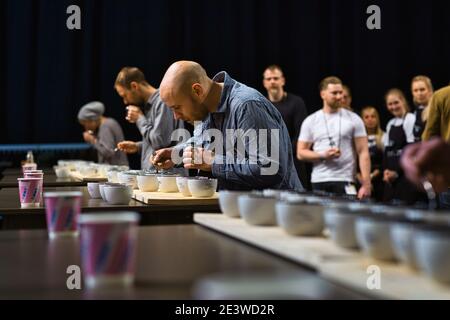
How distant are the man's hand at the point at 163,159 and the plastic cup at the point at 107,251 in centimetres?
205

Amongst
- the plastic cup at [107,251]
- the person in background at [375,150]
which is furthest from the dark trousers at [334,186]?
the plastic cup at [107,251]

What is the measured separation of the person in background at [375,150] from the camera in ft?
20.2

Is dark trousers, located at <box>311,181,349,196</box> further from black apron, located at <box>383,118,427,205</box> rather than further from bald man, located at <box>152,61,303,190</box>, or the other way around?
bald man, located at <box>152,61,303,190</box>

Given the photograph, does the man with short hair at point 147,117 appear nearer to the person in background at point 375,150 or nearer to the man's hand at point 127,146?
the man's hand at point 127,146

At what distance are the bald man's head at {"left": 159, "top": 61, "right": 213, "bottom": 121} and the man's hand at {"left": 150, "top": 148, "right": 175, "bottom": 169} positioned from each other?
0.24 meters

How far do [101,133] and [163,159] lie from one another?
3.10 metres

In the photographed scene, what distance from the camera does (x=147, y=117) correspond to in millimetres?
4590

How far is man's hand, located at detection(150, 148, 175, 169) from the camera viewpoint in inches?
125

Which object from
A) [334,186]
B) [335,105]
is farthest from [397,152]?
[334,186]

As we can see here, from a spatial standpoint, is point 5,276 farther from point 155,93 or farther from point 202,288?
point 155,93

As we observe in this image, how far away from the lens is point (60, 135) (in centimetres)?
703

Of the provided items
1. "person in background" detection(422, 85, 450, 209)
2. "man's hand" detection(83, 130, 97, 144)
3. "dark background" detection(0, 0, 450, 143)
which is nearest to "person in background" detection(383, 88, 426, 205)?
"dark background" detection(0, 0, 450, 143)
